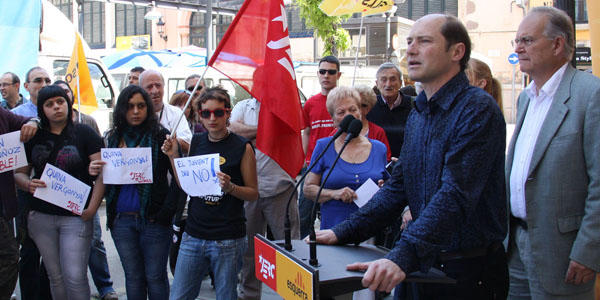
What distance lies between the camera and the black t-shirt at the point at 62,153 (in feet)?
14.6

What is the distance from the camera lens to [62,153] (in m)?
4.48

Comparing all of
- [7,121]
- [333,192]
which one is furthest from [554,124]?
[7,121]

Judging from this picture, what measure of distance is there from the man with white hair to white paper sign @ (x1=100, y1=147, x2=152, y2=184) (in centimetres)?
112

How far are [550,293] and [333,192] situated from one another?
5.60ft

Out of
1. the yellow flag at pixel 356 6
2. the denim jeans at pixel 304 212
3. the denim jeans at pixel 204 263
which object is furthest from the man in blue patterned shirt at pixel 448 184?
the yellow flag at pixel 356 6

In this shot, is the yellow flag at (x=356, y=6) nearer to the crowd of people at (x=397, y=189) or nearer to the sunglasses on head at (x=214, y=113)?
the crowd of people at (x=397, y=189)

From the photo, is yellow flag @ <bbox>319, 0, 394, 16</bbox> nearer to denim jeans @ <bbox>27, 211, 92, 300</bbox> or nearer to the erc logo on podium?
denim jeans @ <bbox>27, 211, 92, 300</bbox>

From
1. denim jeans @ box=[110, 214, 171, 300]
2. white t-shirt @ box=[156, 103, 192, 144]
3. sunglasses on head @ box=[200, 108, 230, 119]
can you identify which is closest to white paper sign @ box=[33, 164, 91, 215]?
denim jeans @ box=[110, 214, 171, 300]

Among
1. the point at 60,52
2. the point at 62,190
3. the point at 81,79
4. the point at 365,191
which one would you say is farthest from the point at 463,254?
the point at 60,52

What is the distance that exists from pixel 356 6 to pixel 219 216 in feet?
15.3

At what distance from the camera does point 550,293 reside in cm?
293

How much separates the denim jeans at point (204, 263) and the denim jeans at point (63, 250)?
0.84 m

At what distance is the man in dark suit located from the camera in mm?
2824

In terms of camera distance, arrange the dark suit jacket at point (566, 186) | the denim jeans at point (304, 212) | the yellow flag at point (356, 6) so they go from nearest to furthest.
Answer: the dark suit jacket at point (566, 186) → the denim jeans at point (304, 212) → the yellow flag at point (356, 6)
